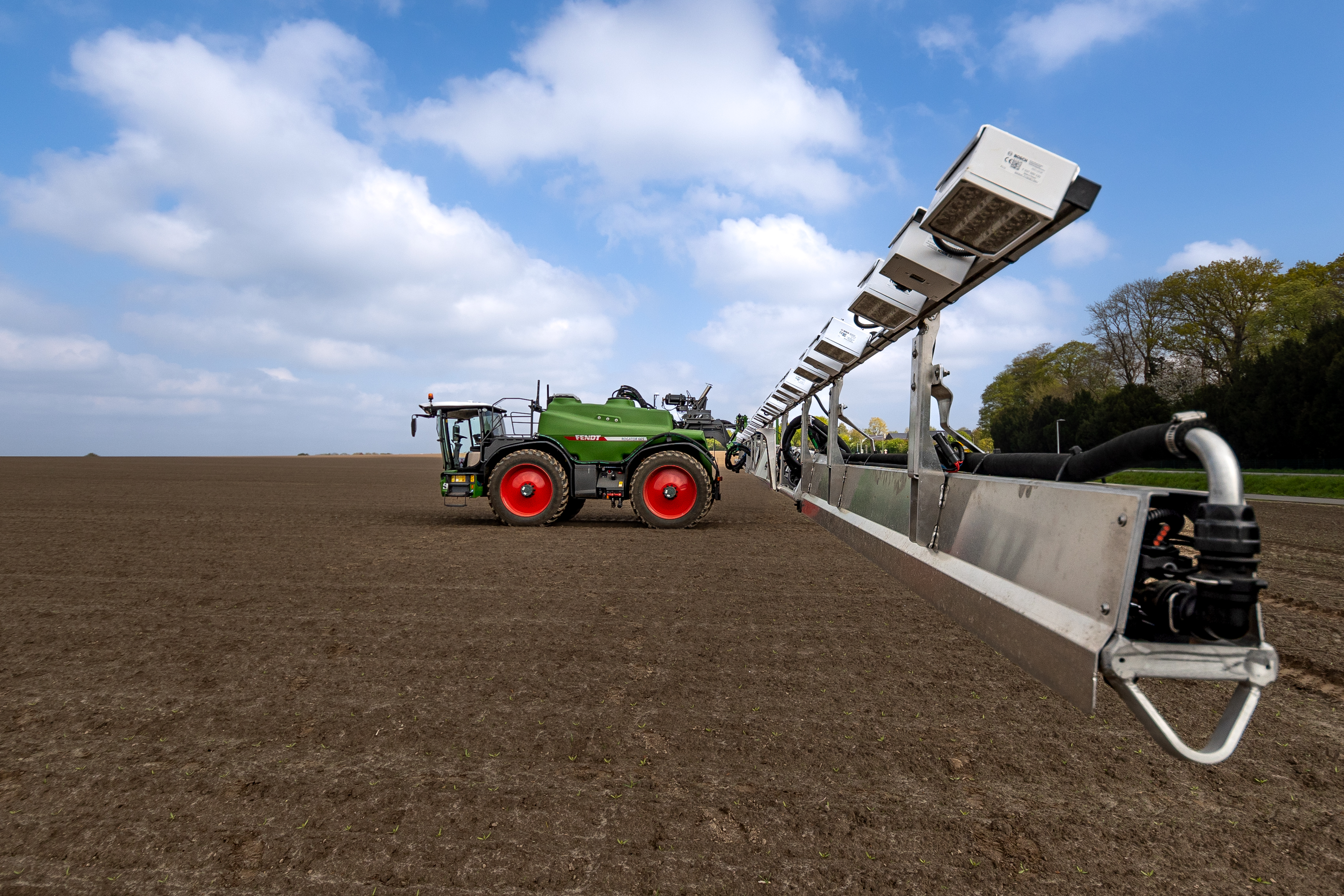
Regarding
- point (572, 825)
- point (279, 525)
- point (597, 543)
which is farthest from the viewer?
point (279, 525)

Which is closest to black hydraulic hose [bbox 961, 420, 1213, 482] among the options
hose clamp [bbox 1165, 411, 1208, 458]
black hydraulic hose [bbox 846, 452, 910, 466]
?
hose clamp [bbox 1165, 411, 1208, 458]

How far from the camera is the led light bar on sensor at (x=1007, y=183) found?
3.83 m

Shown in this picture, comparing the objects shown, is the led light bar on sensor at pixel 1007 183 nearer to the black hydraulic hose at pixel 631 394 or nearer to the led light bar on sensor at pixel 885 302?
the led light bar on sensor at pixel 885 302

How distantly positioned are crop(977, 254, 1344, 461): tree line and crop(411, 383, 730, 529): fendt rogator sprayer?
27177mm

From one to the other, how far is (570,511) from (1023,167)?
10.3 m

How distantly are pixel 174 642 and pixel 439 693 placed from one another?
2.33 metres

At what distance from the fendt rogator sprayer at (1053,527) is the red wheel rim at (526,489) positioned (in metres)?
6.52

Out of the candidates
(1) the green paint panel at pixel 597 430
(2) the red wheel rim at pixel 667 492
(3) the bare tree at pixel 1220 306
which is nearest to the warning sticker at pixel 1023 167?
(2) the red wheel rim at pixel 667 492

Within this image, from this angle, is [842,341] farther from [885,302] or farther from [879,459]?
[885,302]

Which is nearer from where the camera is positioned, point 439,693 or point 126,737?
point 126,737

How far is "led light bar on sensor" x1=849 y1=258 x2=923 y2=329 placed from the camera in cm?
620

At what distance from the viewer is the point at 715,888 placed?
232 centimetres

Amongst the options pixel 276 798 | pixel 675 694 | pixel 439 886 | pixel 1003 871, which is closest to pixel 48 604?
pixel 276 798

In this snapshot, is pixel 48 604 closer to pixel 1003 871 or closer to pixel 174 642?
pixel 174 642
